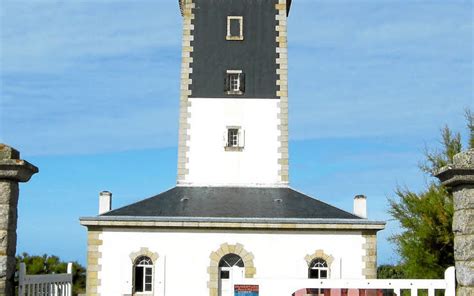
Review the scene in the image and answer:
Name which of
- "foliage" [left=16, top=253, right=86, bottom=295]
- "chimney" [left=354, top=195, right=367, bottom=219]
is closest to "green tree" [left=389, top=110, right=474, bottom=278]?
"chimney" [left=354, top=195, right=367, bottom=219]

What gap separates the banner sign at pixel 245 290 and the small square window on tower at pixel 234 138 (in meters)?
14.7

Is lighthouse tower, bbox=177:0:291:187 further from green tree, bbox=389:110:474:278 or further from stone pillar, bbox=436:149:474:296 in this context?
stone pillar, bbox=436:149:474:296

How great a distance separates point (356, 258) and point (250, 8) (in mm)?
8449

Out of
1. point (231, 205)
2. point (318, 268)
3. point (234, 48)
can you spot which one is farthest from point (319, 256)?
point (234, 48)

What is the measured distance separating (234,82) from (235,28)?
1.70 m

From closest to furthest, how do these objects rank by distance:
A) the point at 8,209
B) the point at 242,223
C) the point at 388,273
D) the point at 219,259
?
the point at 8,209
the point at 242,223
the point at 219,259
the point at 388,273

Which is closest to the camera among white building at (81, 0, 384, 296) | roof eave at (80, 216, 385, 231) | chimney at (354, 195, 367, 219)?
roof eave at (80, 216, 385, 231)

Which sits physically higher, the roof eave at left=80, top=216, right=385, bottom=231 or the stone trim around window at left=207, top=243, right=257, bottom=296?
the roof eave at left=80, top=216, right=385, bottom=231

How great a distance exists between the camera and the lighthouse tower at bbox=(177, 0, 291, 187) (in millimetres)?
21484

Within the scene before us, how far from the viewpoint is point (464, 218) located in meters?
6.84

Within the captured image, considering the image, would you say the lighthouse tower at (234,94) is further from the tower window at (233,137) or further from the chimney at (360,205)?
the chimney at (360,205)

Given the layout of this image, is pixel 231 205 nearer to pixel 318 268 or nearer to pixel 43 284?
pixel 318 268

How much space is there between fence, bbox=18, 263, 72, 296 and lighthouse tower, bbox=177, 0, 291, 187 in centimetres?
1296

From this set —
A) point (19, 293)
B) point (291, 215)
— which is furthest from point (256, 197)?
point (19, 293)
